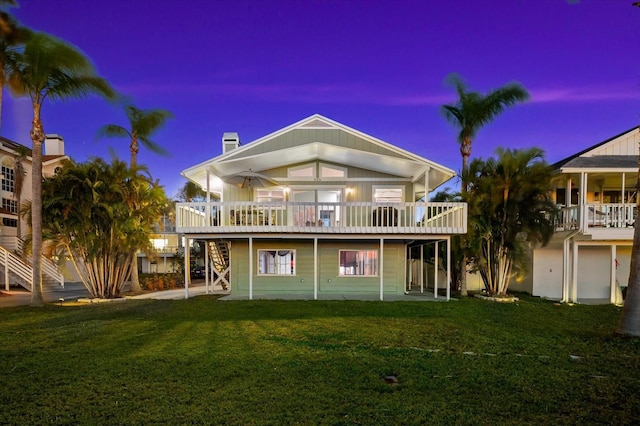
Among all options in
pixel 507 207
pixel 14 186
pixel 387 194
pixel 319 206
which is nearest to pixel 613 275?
pixel 507 207

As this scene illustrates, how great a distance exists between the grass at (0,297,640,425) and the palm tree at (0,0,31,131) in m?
7.85

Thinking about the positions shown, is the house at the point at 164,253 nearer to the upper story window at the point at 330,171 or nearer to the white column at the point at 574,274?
the upper story window at the point at 330,171

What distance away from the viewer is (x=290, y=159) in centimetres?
1441

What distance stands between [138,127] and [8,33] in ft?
20.8

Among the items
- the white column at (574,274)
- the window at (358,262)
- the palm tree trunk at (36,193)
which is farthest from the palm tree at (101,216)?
the white column at (574,274)

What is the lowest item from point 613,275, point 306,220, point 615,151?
point 613,275

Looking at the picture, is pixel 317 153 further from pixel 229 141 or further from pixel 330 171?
pixel 229 141

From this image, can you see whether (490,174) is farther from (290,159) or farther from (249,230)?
(249,230)

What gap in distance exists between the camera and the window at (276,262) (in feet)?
48.2

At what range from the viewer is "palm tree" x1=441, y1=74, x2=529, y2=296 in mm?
13656

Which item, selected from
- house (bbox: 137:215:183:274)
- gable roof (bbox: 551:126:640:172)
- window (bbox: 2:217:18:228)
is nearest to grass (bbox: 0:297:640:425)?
gable roof (bbox: 551:126:640:172)

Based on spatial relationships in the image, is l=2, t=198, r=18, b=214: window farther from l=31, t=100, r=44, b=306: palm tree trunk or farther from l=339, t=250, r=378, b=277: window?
l=339, t=250, r=378, b=277: window

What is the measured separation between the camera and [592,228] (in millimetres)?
12734

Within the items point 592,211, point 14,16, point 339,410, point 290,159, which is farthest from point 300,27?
point 339,410
